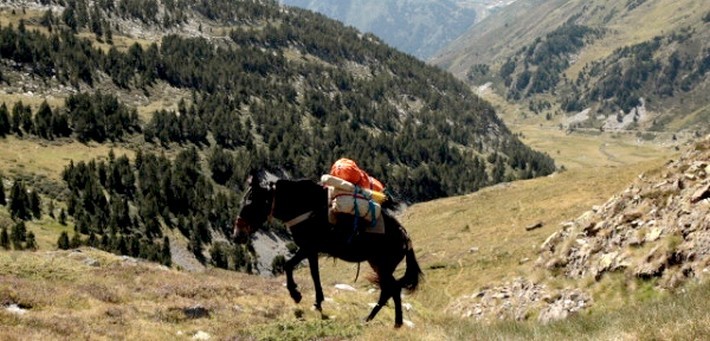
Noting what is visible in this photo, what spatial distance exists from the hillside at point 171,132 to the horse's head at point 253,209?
3416 cm

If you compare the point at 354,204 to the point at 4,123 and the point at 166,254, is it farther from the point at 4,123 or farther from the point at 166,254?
the point at 4,123

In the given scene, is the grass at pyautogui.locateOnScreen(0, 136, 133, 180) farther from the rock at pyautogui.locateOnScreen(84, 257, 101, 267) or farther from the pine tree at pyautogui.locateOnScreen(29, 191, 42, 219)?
the rock at pyautogui.locateOnScreen(84, 257, 101, 267)

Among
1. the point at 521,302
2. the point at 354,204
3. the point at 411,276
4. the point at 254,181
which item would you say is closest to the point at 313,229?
the point at 354,204

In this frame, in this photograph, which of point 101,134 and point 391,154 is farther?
point 391,154

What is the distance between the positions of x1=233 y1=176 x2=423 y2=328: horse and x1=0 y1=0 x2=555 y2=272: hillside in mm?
33274

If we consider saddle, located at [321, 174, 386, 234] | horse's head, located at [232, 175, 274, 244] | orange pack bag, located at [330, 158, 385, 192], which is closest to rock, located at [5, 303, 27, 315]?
horse's head, located at [232, 175, 274, 244]

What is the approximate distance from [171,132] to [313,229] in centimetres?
10448

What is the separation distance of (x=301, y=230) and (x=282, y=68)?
178999 millimetres

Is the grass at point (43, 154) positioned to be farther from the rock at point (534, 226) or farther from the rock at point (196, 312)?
the rock at point (196, 312)

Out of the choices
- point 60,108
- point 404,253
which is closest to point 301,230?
point 404,253

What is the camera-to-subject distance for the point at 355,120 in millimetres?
175000

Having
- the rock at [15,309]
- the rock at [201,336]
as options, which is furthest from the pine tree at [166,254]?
the rock at [201,336]

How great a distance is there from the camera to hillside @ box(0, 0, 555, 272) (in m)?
68.9

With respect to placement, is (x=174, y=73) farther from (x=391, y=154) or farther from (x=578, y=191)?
(x=578, y=191)
